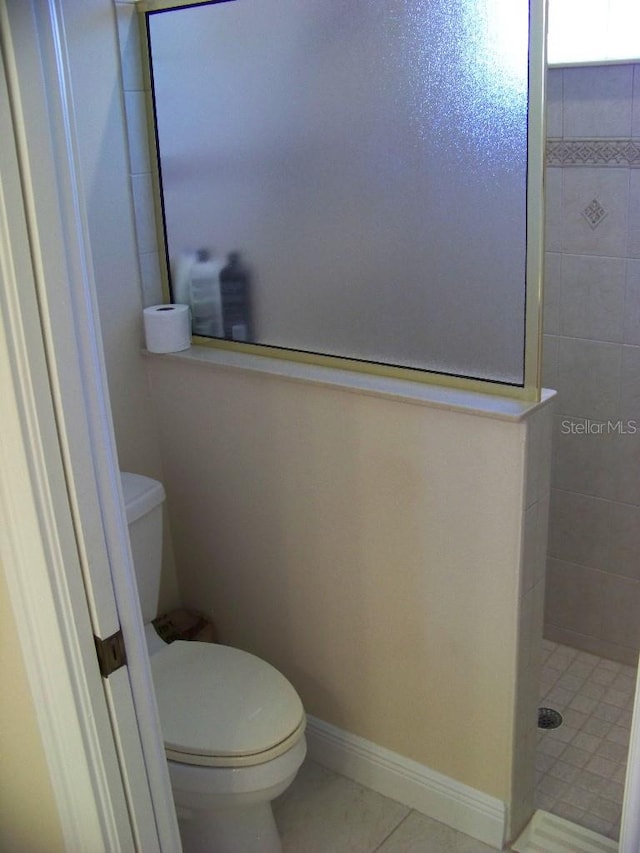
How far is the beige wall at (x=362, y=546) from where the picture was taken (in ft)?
6.88

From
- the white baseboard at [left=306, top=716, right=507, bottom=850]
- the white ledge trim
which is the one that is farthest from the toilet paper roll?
the white baseboard at [left=306, top=716, right=507, bottom=850]

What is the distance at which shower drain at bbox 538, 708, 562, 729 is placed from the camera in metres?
2.71

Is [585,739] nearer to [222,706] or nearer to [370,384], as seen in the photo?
[222,706]

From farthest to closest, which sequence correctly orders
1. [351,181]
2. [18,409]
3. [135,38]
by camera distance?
[135,38], [351,181], [18,409]

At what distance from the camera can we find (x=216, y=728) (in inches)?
82.3

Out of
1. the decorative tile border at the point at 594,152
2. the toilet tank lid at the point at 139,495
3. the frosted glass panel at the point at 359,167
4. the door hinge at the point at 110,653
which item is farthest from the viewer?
the decorative tile border at the point at 594,152

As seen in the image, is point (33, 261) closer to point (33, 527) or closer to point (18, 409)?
point (18, 409)

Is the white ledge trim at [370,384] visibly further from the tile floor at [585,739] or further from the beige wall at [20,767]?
the tile floor at [585,739]

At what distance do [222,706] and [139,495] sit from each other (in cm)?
53

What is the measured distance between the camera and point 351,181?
2119mm

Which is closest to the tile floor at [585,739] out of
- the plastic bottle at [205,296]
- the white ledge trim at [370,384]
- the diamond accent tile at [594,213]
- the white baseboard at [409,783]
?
the white baseboard at [409,783]

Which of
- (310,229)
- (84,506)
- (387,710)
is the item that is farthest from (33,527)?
(387,710)

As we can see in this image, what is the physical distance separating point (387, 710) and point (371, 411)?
2.65 feet

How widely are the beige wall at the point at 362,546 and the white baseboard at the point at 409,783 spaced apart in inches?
1.3
